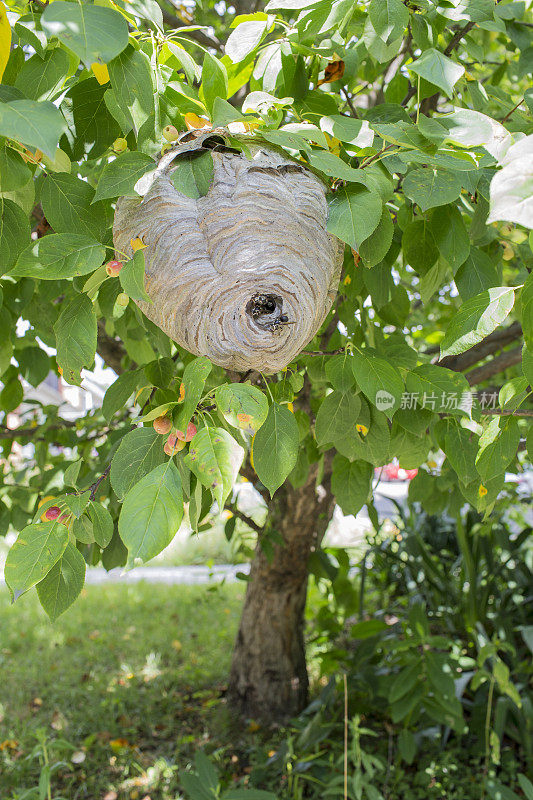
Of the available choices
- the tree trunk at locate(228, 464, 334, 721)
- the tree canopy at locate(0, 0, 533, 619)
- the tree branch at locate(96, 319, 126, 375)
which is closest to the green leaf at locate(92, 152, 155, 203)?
the tree canopy at locate(0, 0, 533, 619)

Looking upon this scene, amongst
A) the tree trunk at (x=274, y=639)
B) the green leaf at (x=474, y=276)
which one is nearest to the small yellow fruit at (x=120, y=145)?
the green leaf at (x=474, y=276)

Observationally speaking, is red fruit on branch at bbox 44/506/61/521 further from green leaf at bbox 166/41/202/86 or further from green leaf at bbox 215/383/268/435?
green leaf at bbox 166/41/202/86

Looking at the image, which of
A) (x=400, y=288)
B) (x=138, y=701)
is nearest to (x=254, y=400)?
(x=400, y=288)

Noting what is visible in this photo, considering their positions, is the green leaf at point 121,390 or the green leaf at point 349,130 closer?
the green leaf at point 349,130

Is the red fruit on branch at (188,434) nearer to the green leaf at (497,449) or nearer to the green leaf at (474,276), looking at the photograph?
the green leaf at (497,449)

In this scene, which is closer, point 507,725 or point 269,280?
point 269,280

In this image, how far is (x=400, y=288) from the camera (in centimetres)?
166

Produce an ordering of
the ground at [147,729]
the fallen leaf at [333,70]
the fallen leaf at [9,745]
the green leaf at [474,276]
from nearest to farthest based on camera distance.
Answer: the green leaf at [474,276] → the fallen leaf at [333,70] → the ground at [147,729] → the fallen leaf at [9,745]

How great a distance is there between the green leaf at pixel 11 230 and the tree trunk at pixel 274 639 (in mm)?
2250

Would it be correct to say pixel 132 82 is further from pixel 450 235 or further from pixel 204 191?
pixel 450 235

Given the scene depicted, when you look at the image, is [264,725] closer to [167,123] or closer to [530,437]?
[530,437]

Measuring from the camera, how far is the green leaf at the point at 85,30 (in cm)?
68

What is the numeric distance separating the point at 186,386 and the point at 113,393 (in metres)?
0.68

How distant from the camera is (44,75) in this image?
94 centimetres
